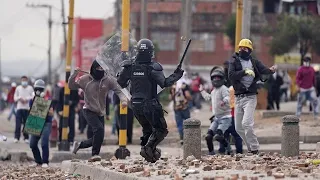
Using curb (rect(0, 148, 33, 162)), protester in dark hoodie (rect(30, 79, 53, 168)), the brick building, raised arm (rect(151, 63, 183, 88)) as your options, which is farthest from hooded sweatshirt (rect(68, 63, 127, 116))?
the brick building

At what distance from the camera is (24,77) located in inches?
1063

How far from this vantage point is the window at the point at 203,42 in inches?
3263

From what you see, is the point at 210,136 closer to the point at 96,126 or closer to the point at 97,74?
the point at 96,126

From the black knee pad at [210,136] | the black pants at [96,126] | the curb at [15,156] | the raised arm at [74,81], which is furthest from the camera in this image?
the curb at [15,156]

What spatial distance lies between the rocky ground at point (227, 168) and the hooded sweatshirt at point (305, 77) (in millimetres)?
11587

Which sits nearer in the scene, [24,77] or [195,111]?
[24,77]

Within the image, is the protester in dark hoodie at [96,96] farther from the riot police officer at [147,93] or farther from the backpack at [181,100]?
the backpack at [181,100]

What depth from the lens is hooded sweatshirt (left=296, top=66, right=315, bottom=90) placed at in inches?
1052

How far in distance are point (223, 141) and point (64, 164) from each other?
2.92m

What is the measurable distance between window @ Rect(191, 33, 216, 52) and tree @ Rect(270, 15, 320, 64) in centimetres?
2913

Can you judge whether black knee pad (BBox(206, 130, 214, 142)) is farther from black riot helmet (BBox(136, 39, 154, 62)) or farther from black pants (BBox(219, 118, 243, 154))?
black riot helmet (BBox(136, 39, 154, 62))

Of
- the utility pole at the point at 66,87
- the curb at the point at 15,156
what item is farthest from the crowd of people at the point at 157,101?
the curb at the point at 15,156

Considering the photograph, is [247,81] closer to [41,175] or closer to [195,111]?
[41,175]

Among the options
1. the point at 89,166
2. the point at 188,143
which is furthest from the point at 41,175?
the point at 188,143
